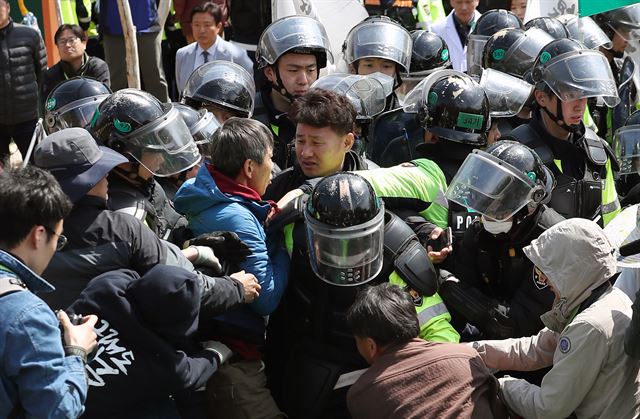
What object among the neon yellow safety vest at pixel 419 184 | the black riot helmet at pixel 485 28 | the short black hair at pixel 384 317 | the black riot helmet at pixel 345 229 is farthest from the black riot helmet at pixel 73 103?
the black riot helmet at pixel 485 28

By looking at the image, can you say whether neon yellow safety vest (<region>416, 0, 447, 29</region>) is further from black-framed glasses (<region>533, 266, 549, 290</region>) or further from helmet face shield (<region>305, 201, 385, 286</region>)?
helmet face shield (<region>305, 201, 385, 286</region>)

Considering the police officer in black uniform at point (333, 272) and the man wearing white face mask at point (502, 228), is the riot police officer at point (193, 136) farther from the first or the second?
the man wearing white face mask at point (502, 228)

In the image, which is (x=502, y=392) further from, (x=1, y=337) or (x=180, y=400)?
(x=1, y=337)

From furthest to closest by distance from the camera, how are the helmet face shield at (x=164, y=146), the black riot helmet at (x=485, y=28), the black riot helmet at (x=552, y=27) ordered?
the black riot helmet at (x=485, y=28), the black riot helmet at (x=552, y=27), the helmet face shield at (x=164, y=146)

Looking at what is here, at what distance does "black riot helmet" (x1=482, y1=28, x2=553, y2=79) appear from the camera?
22.5 ft

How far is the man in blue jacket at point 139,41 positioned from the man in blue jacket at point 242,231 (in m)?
5.48

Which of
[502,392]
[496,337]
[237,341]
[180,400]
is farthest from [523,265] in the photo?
[180,400]

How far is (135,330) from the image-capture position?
334 cm

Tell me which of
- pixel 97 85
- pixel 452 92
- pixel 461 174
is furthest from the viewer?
pixel 97 85

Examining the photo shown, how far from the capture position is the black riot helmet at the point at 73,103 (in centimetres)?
531

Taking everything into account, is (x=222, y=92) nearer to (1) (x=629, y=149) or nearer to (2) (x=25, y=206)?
(1) (x=629, y=149)

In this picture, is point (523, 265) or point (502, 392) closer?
point (502, 392)

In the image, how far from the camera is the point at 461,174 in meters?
4.43

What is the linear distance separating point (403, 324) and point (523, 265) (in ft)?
3.27
